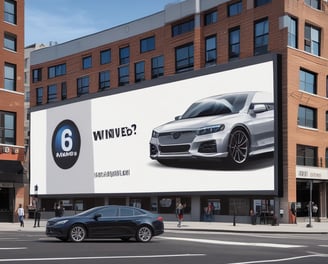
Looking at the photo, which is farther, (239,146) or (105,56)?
(105,56)

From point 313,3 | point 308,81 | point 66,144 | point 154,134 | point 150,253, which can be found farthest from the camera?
point 66,144

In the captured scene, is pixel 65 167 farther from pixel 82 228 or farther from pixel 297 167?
pixel 82 228

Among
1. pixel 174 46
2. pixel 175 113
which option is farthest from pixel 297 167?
pixel 174 46

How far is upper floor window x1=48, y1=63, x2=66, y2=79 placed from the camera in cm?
6931

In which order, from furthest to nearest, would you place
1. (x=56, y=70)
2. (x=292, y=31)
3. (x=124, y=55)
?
1. (x=56, y=70)
2. (x=124, y=55)
3. (x=292, y=31)

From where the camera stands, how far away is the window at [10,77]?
149 ft

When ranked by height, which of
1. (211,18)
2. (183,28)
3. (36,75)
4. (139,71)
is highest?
(211,18)

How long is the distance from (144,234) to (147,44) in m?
38.6

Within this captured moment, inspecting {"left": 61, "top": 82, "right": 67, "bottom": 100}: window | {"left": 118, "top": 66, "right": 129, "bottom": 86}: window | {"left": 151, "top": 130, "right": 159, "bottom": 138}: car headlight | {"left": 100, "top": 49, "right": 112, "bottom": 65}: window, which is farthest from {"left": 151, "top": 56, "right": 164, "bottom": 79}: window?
{"left": 61, "top": 82, "right": 67, "bottom": 100}: window

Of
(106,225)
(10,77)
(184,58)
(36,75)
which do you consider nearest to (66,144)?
(36,75)

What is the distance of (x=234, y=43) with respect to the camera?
165 ft

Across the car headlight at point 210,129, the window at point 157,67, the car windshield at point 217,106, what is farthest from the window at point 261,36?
the window at point 157,67

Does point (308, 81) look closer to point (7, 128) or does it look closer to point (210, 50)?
point (210, 50)

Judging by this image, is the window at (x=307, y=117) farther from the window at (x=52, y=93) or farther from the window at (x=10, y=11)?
the window at (x=52, y=93)
